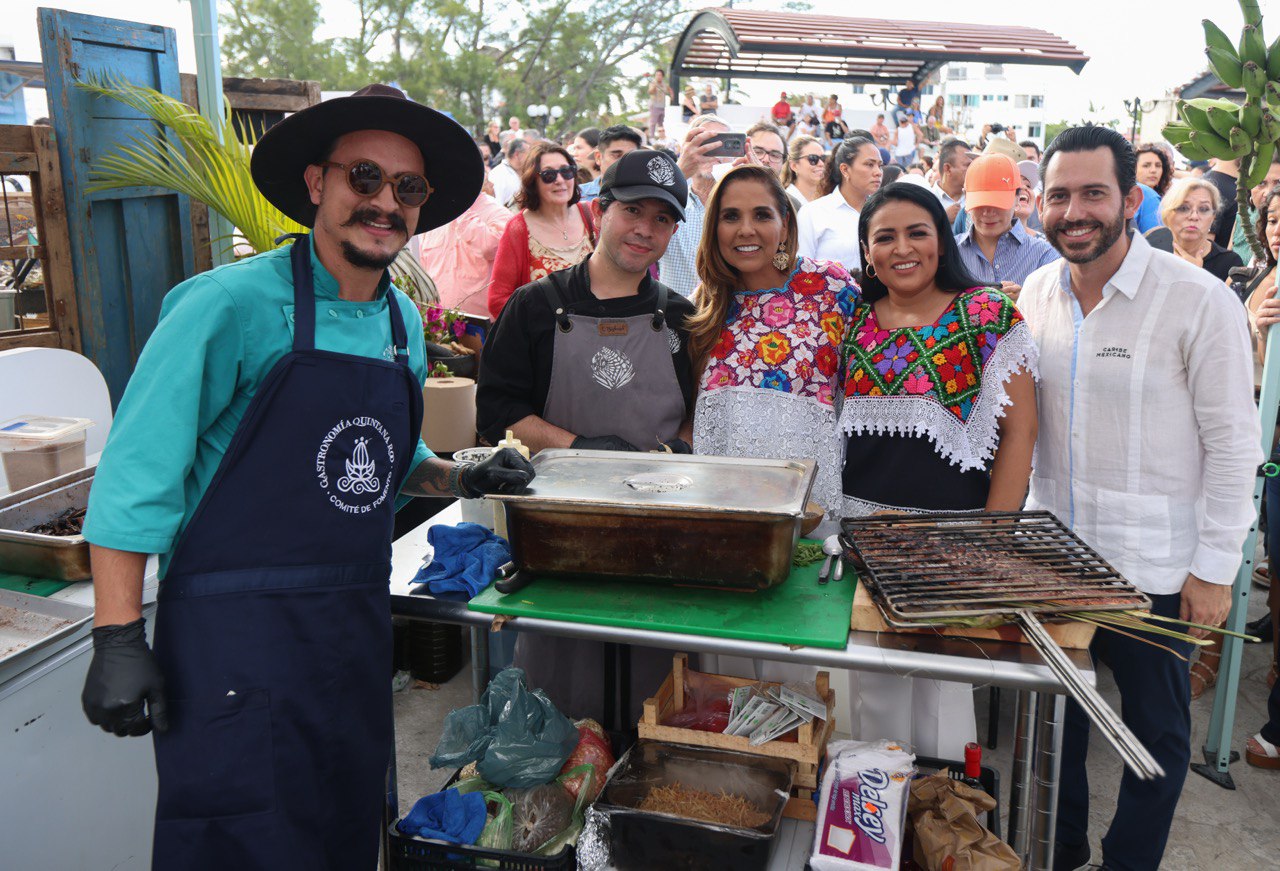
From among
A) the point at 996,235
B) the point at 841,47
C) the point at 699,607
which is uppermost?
the point at 841,47

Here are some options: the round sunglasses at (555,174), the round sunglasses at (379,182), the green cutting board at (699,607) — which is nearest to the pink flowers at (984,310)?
the green cutting board at (699,607)

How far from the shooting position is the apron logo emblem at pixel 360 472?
6.31ft

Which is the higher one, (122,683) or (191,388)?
(191,388)

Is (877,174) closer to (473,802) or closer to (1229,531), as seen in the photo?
(1229,531)

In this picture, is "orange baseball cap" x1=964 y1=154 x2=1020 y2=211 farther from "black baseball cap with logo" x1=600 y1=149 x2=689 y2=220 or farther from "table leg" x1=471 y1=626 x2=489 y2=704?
"table leg" x1=471 y1=626 x2=489 y2=704

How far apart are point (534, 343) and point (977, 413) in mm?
1288

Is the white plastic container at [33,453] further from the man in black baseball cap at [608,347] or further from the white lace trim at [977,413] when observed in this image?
the white lace trim at [977,413]

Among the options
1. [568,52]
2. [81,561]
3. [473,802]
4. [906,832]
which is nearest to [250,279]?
[81,561]

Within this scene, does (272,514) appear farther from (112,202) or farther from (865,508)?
(112,202)

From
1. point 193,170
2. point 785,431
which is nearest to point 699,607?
point 785,431

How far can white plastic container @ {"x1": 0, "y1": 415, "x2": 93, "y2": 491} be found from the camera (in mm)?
2760

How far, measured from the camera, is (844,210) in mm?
5410

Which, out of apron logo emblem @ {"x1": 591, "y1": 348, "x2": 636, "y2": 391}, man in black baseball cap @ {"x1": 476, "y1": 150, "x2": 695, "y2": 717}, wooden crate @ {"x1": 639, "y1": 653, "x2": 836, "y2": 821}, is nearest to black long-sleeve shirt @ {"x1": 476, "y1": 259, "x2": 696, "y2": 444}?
man in black baseball cap @ {"x1": 476, "y1": 150, "x2": 695, "y2": 717}

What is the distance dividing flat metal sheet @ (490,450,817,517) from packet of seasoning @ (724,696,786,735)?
2.14ft
